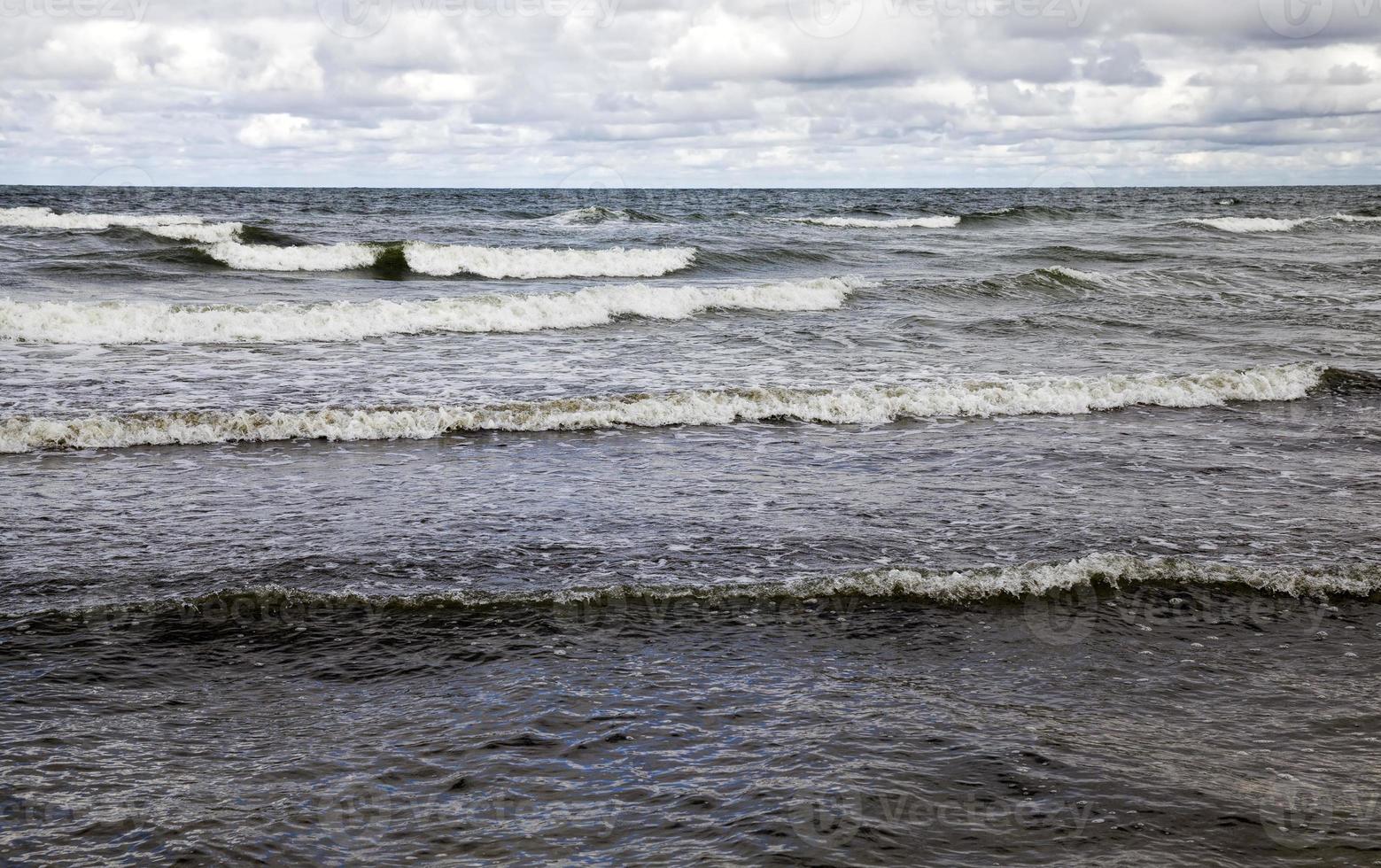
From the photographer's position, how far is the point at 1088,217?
54.4 meters

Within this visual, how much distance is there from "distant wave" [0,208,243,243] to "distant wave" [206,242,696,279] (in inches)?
136

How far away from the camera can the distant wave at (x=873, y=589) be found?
5477 millimetres

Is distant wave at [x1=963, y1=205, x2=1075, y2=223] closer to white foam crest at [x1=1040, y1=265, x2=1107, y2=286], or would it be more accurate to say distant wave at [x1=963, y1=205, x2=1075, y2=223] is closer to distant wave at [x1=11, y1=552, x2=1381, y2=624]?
white foam crest at [x1=1040, y1=265, x2=1107, y2=286]

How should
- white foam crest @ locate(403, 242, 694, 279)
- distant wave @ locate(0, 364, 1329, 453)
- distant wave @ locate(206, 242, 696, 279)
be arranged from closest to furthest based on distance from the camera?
1. distant wave @ locate(0, 364, 1329, 453)
2. distant wave @ locate(206, 242, 696, 279)
3. white foam crest @ locate(403, 242, 694, 279)

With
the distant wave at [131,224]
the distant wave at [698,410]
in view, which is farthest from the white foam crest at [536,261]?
the distant wave at [698,410]

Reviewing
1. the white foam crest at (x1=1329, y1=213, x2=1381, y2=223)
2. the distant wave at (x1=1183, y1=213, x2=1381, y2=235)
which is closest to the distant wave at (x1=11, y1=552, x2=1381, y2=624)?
the distant wave at (x1=1183, y1=213, x2=1381, y2=235)

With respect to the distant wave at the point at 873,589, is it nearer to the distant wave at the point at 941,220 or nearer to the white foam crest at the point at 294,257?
the white foam crest at the point at 294,257

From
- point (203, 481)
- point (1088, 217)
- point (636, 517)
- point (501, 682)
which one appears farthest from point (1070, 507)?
point (1088, 217)

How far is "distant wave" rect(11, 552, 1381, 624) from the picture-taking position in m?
5.48

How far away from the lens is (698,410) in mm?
10609

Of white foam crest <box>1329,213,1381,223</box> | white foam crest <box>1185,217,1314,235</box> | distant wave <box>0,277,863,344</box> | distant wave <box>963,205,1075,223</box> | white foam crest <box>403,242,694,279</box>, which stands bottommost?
distant wave <box>0,277,863,344</box>

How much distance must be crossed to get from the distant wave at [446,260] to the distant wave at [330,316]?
23.6 feet

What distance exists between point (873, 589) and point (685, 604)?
1.04 m

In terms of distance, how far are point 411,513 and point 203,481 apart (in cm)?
197
